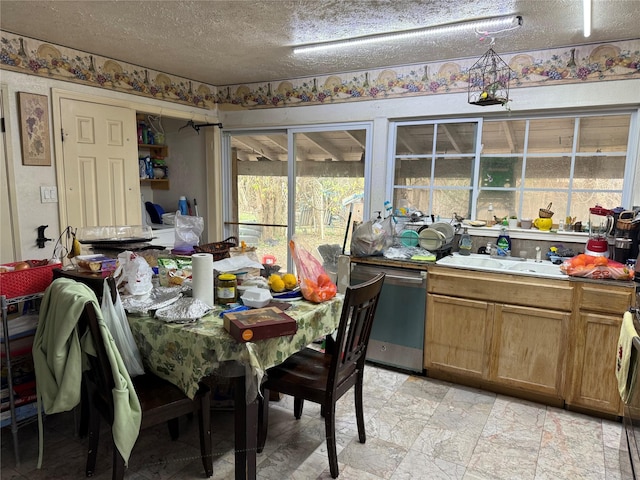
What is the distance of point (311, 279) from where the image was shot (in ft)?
7.01

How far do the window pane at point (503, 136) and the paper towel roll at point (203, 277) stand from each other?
100 inches

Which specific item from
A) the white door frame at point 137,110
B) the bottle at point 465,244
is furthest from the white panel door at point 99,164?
the bottle at point 465,244

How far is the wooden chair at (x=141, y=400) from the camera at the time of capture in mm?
1595

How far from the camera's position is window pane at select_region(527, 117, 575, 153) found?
3.13 metres

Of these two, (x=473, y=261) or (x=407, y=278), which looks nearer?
(x=407, y=278)

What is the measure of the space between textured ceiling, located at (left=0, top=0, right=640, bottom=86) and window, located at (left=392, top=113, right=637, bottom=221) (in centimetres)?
58

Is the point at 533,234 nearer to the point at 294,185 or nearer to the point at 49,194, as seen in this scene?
the point at 294,185

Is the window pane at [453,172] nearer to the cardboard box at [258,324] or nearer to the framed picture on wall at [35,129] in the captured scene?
the cardboard box at [258,324]

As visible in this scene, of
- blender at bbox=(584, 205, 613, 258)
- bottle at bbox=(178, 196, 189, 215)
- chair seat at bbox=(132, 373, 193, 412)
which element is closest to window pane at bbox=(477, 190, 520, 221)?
blender at bbox=(584, 205, 613, 258)

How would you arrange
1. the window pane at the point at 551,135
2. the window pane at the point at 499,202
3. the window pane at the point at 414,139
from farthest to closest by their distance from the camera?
the window pane at the point at 414,139 < the window pane at the point at 499,202 < the window pane at the point at 551,135

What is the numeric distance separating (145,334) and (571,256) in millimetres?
2879

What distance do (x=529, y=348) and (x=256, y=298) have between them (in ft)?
6.11

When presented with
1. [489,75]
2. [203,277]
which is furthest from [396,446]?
[489,75]

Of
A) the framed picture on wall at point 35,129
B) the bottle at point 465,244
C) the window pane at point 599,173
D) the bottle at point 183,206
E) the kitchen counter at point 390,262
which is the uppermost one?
the framed picture on wall at point 35,129
